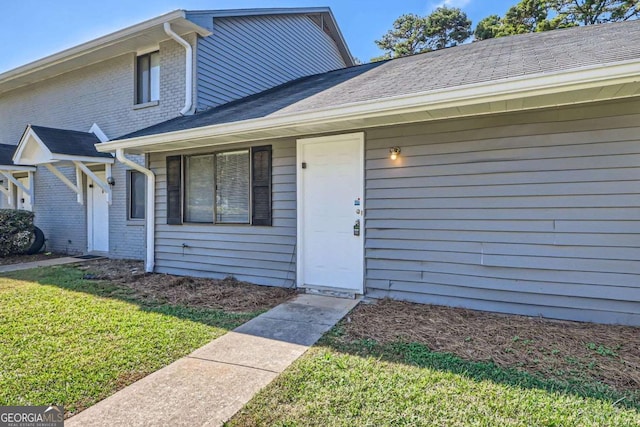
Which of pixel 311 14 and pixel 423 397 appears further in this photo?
pixel 311 14

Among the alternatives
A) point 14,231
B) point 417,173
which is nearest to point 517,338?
point 417,173

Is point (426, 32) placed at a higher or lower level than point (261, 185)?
higher

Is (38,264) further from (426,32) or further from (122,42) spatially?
(426,32)

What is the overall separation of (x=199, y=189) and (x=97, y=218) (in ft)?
14.7

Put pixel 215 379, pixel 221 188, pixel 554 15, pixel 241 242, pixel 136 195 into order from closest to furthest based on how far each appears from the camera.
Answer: pixel 215 379
pixel 241 242
pixel 221 188
pixel 136 195
pixel 554 15

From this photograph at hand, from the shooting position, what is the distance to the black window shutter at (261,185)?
5.13m

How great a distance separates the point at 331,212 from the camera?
4.74m

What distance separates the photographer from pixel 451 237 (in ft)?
13.1

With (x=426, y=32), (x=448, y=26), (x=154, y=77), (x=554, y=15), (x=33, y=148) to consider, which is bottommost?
(x=33, y=148)

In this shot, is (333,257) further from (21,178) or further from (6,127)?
(6,127)

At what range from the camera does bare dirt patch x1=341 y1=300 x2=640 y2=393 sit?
8.52 ft

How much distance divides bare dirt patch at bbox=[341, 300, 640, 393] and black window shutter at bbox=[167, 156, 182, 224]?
3.59 meters

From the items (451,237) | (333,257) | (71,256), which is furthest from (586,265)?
(71,256)
